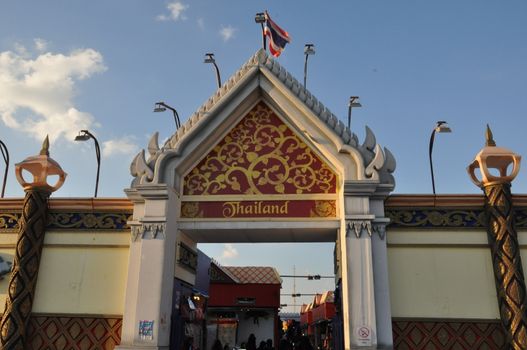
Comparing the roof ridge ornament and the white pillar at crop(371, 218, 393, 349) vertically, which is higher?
the roof ridge ornament

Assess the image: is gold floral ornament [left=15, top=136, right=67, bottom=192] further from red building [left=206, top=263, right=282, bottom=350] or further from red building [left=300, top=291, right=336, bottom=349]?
red building [left=206, top=263, right=282, bottom=350]

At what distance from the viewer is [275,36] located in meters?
14.1

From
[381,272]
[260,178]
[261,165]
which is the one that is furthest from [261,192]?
[381,272]

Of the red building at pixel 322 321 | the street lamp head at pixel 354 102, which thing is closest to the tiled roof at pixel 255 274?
the red building at pixel 322 321

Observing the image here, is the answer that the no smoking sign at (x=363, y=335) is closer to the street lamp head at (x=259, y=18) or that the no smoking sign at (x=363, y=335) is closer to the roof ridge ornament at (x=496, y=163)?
the roof ridge ornament at (x=496, y=163)

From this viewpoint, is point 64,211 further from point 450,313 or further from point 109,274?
point 450,313

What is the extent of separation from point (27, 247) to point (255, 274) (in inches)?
856

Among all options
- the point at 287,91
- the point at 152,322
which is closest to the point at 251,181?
the point at 287,91

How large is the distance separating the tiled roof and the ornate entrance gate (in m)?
19.7

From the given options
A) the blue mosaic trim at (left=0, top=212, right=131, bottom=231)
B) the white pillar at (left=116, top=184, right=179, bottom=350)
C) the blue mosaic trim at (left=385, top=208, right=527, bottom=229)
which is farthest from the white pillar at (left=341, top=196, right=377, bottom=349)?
the blue mosaic trim at (left=0, top=212, right=131, bottom=231)

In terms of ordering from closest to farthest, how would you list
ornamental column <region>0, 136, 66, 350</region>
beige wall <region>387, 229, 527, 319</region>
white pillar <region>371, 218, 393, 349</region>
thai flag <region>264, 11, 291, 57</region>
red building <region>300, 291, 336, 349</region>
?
white pillar <region>371, 218, 393, 349</region> < beige wall <region>387, 229, 527, 319</region> < ornamental column <region>0, 136, 66, 350</region> < thai flag <region>264, 11, 291, 57</region> < red building <region>300, 291, 336, 349</region>

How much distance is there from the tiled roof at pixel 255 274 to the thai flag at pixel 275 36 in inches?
771

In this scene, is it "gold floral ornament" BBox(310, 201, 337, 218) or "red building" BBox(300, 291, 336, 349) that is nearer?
"gold floral ornament" BBox(310, 201, 337, 218)

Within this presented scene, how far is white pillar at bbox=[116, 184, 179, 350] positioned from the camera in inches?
397
